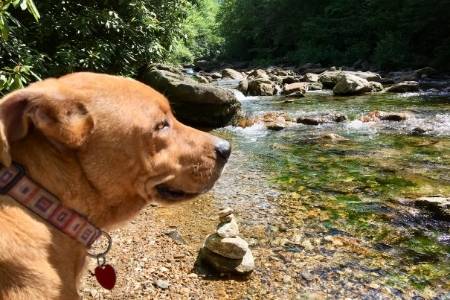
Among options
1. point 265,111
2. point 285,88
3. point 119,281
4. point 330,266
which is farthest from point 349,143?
point 285,88

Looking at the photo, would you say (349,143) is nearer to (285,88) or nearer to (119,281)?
(119,281)

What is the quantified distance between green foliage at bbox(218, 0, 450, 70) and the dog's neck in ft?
73.5

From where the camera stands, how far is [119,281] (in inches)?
146

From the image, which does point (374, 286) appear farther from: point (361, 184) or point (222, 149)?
point (361, 184)

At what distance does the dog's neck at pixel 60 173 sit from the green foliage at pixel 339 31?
22391 mm

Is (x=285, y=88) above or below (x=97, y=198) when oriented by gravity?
below

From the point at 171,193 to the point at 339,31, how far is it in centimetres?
3289

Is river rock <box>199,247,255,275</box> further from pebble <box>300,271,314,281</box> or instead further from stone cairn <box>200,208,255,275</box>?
pebble <box>300,271,314,281</box>

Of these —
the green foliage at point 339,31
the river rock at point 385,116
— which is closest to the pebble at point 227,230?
the river rock at point 385,116

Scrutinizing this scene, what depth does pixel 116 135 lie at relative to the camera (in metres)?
2.01

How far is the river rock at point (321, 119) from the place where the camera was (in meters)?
11.0

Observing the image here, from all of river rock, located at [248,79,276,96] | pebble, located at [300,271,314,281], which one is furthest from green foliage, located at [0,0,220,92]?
river rock, located at [248,79,276,96]

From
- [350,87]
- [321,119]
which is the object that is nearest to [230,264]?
[321,119]

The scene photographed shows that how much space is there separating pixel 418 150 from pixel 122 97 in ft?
23.3
